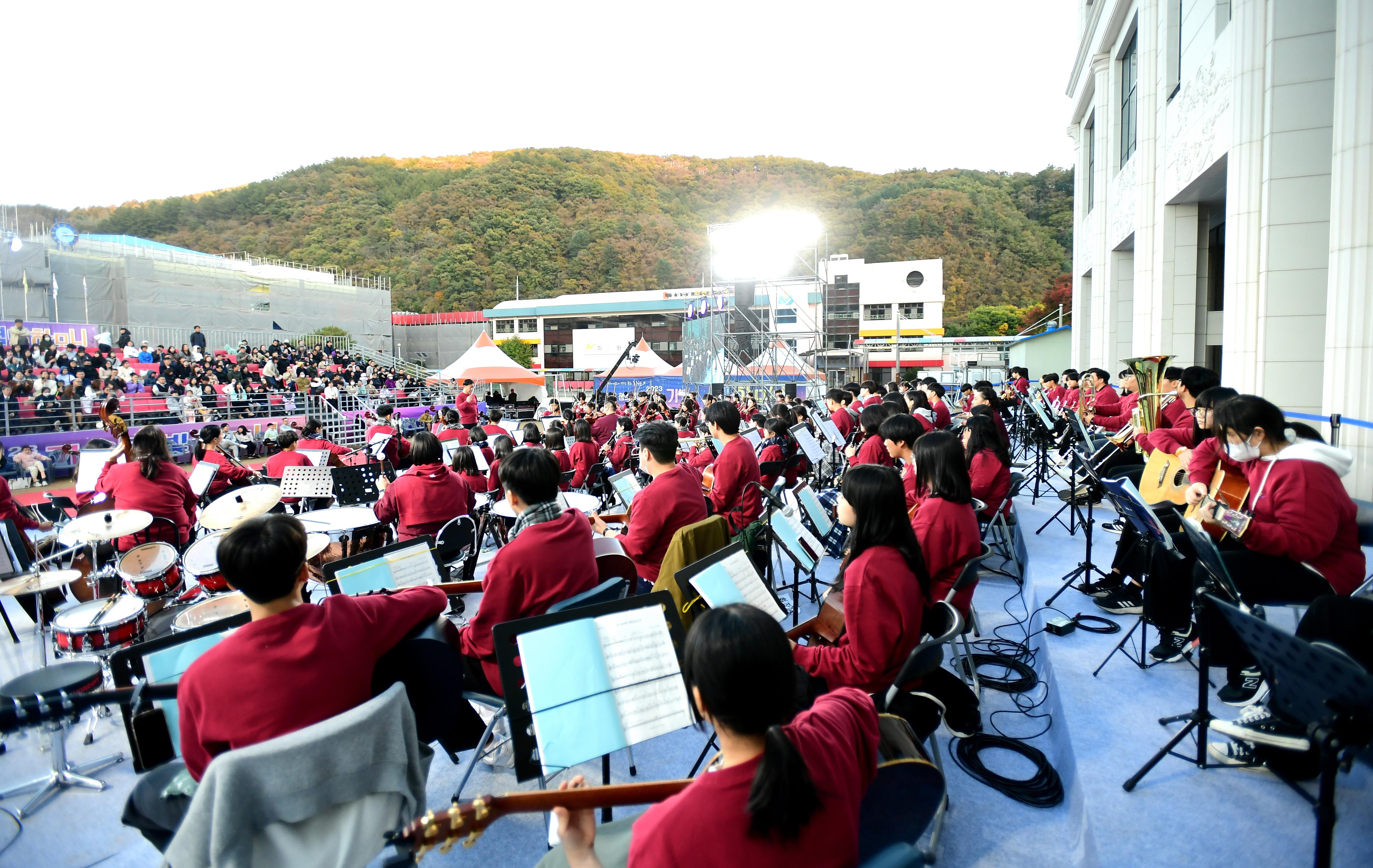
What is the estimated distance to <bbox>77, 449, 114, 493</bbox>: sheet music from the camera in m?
6.76

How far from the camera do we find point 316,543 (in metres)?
4.18

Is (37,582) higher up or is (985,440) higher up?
(985,440)

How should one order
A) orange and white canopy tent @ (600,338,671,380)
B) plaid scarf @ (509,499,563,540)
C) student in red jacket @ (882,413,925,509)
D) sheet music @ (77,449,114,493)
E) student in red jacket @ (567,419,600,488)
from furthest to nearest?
orange and white canopy tent @ (600,338,671,380), student in red jacket @ (567,419,600,488), sheet music @ (77,449,114,493), student in red jacket @ (882,413,925,509), plaid scarf @ (509,499,563,540)

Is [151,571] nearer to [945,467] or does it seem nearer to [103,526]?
[103,526]

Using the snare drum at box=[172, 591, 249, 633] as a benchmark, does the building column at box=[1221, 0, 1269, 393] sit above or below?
above

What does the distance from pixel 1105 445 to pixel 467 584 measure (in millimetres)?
5806

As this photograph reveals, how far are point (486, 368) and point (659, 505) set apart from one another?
15.7 m

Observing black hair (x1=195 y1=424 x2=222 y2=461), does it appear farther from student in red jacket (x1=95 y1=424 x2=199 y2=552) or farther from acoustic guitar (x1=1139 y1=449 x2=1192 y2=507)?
acoustic guitar (x1=1139 y1=449 x2=1192 y2=507)

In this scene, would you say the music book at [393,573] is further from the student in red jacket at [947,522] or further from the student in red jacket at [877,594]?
the student in red jacket at [947,522]

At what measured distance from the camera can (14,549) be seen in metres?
4.21

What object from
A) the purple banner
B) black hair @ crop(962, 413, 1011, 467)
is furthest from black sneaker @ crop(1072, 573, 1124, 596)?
the purple banner

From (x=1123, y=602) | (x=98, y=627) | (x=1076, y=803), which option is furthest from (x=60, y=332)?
(x=1076, y=803)

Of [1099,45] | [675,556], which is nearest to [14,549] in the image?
[675,556]

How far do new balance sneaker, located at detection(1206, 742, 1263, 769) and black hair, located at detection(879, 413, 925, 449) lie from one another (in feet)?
8.62
